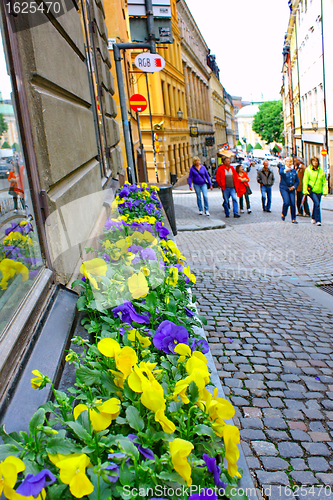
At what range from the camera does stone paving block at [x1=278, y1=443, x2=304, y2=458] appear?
2.49m

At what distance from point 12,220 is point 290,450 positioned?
191cm

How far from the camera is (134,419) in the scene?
122 centimetres

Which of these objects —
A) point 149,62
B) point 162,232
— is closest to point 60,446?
point 162,232

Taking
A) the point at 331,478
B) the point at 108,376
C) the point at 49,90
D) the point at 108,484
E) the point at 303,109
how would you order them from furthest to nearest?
1. the point at 303,109
2. the point at 49,90
3. the point at 331,478
4. the point at 108,376
5. the point at 108,484

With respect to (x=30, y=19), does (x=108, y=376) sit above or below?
below

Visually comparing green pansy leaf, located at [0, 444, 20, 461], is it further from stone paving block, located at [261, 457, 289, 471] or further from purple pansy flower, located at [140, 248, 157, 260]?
stone paving block, located at [261, 457, 289, 471]

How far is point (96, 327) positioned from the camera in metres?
1.89

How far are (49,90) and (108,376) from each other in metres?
1.68

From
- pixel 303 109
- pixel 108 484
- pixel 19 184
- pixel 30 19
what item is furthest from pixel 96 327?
pixel 303 109

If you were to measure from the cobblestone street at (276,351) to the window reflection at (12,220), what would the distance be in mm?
1520

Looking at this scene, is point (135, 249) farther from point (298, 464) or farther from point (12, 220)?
point (298, 464)

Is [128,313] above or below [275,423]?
above

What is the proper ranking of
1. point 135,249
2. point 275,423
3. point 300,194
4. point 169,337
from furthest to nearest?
point 300,194 → point 275,423 → point 135,249 → point 169,337

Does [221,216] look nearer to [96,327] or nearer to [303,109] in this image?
[96,327]
